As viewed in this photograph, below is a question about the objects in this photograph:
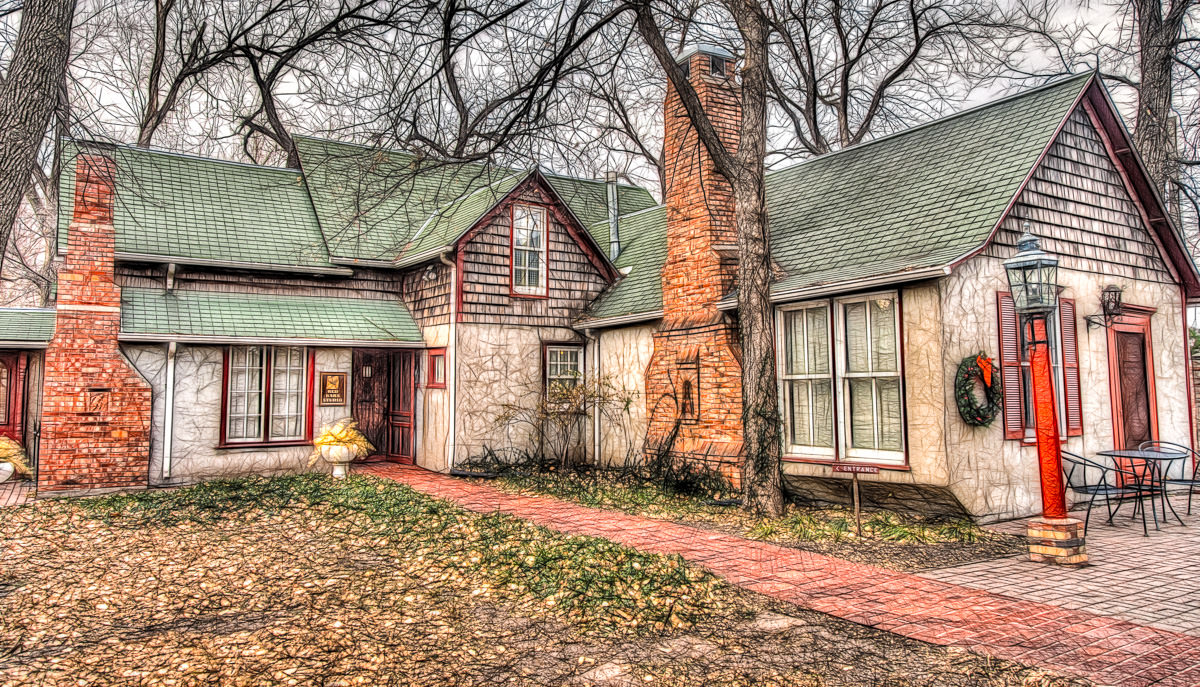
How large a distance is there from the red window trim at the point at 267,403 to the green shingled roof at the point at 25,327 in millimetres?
3550

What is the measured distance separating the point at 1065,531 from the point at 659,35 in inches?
283

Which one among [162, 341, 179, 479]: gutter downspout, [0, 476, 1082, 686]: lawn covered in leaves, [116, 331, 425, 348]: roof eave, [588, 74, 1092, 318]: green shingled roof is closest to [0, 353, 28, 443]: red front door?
[116, 331, 425, 348]: roof eave

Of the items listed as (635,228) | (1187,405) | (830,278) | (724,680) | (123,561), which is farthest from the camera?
(635,228)

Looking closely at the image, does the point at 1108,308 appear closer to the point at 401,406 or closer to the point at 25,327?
the point at 401,406

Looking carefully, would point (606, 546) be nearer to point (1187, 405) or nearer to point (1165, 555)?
point (1165, 555)

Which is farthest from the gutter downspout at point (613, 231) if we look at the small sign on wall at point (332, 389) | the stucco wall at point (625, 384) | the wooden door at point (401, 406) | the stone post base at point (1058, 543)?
the stone post base at point (1058, 543)

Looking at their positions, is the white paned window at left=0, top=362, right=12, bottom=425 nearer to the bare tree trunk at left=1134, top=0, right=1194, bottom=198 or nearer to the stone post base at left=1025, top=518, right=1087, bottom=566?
the stone post base at left=1025, top=518, right=1087, bottom=566

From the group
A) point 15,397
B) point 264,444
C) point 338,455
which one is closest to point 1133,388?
point 338,455

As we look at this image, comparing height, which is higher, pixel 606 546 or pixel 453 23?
pixel 453 23

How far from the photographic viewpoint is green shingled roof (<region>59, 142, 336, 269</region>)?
13484 millimetres

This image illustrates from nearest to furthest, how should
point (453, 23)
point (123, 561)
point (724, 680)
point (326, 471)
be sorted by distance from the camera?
1. point (724, 680)
2. point (123, 561)
3. point (453, 23)
4. point (326, 471)

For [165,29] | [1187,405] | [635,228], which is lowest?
[1187,405]

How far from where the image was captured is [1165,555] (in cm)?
744

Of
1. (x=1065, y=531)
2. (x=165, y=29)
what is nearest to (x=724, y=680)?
(x=1065, y=531)
